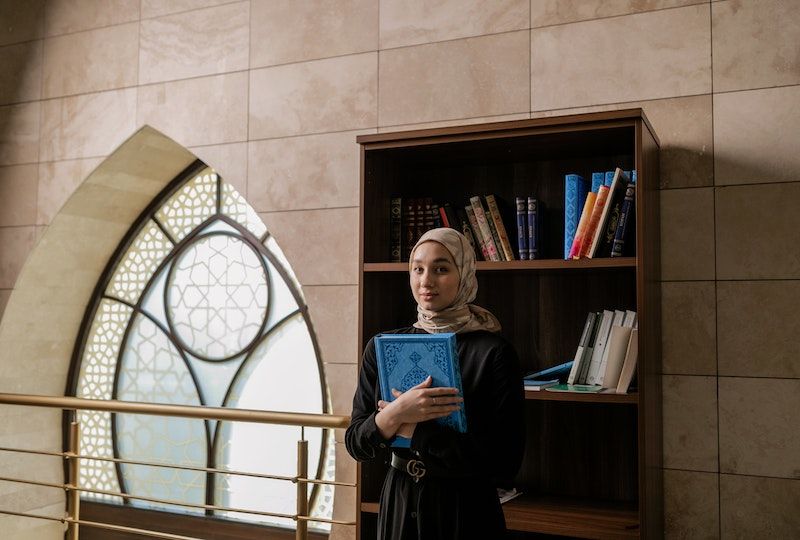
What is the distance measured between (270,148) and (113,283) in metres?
1.72

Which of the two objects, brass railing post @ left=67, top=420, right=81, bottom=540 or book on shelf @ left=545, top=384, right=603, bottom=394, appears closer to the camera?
book on shelf @ left=545, top=384, right=603, bottom=394

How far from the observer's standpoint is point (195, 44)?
3.58 metres

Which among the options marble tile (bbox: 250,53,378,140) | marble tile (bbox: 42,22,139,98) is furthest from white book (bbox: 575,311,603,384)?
marble tile (bbox: 42,22,139,98)

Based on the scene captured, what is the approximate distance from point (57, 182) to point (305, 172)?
1.39 metres

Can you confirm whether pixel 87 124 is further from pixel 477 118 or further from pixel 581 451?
pixel 581 451

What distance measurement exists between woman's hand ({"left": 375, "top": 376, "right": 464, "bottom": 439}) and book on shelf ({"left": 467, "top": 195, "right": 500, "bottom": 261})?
885 mm

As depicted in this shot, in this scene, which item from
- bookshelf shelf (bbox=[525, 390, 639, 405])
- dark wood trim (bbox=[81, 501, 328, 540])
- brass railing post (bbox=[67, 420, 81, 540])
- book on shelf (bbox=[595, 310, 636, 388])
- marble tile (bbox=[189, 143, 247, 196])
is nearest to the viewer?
bookshelf shelf (bbox=[525, 390, 639, 405])

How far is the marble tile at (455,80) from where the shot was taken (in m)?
2.95

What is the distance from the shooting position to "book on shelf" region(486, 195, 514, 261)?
2613mm

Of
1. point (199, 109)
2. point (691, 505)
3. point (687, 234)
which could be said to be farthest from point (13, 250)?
point (691, 505)

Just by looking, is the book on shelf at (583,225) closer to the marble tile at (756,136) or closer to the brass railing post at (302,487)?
the marble tile at (756,136)

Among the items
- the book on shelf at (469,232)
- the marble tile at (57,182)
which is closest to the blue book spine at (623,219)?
the book on shelf at (469,232)

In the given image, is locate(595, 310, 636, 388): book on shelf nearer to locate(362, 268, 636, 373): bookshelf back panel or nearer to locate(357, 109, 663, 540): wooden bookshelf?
locate(357, 109, 663, 540): wooden bookshelf

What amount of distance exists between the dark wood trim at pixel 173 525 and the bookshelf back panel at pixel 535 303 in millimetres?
1792
